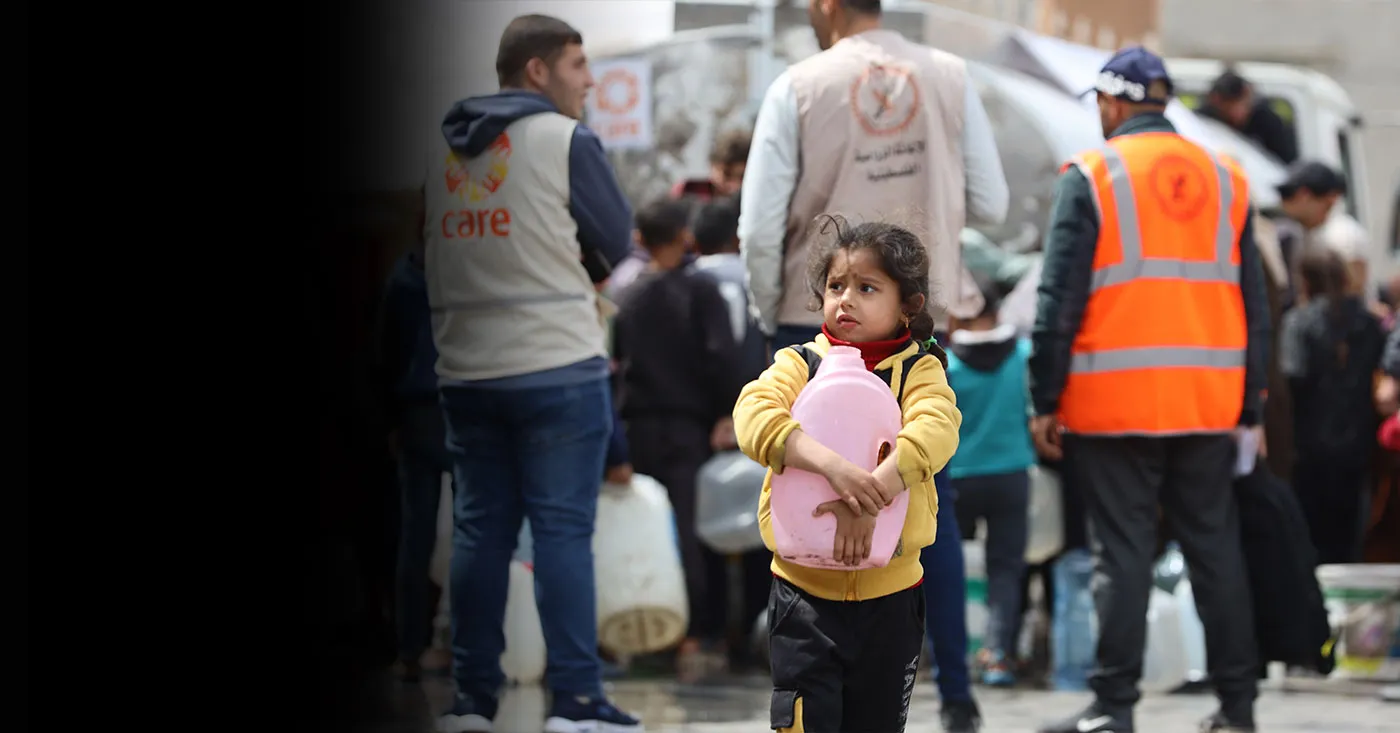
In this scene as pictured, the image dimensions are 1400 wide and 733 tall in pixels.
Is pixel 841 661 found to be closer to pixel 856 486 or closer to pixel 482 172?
pixel 856 486

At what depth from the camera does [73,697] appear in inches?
154

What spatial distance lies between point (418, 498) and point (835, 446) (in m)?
2.40

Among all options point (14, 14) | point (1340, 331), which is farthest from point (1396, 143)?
point (14, 14)

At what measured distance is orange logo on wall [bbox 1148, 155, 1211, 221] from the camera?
5.77 meters

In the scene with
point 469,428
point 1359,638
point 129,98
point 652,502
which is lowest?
point 1359,638

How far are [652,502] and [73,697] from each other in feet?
9.81

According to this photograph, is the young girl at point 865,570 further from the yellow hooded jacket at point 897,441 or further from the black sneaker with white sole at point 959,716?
the black sneaker with white sole at point 959,716

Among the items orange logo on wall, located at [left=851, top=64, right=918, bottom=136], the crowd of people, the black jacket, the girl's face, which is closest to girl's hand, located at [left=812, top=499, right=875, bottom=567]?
the girl's face

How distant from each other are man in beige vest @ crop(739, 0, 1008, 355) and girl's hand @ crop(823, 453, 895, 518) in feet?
5.15

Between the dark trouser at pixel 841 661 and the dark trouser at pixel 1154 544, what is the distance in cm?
190

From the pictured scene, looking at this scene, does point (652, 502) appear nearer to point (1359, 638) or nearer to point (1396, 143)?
point (1359, 638)

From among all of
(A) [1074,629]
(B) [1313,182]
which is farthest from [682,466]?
(B) [1313,182]

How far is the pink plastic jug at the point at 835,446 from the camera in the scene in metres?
3.87

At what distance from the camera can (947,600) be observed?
539 cm
